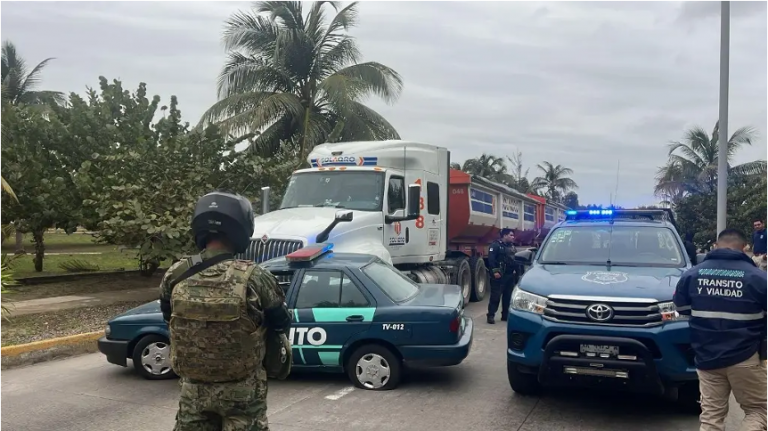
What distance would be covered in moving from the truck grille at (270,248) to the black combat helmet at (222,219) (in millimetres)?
5514

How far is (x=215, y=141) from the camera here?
13.7 m

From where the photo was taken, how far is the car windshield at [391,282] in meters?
6.68

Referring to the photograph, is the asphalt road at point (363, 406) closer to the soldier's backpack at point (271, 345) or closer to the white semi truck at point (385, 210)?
the soldier's backpack at point (271, 345)

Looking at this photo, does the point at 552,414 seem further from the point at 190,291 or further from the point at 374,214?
the point at 374,214

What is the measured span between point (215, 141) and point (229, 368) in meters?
11.5

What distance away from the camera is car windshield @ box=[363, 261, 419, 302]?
6676 millimetres

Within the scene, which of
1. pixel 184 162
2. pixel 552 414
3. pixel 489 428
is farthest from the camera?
pixel 184 162

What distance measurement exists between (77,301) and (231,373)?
10.6 m

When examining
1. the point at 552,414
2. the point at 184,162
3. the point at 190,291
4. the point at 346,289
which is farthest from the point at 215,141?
the point at 190,291

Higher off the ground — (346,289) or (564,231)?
(564,231)

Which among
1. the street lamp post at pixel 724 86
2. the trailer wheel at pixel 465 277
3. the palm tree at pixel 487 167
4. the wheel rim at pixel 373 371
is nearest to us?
the wheel rim at pixel 373 371

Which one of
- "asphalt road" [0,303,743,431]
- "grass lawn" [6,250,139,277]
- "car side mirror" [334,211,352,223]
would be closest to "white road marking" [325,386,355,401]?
"asphalt road" [0,303,743,431]

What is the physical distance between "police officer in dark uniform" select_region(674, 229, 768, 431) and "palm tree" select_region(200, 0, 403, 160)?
16161mm

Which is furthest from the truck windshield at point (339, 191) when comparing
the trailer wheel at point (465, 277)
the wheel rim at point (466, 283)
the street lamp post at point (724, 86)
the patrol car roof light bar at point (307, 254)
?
the street lamp post at point (724, 86)
